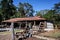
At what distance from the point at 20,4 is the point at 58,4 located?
37.9 metres

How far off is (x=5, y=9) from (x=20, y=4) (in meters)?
16.7

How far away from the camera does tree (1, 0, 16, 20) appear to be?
52.2m

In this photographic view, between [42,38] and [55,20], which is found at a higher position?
[55,20]

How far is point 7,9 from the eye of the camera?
53.4 metres

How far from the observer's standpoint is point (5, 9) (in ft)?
173

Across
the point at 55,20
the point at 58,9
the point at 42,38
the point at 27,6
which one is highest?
the point at 27,6

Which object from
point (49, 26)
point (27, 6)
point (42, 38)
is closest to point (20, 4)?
point (27, 6)

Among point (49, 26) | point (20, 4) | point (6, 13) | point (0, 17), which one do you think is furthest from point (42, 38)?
point (20, 4)

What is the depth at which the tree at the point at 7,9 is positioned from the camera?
5215 cm

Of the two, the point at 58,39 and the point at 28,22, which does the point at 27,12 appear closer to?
the point at 28,22

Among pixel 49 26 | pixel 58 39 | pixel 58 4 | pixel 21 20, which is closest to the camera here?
pixel 58 39

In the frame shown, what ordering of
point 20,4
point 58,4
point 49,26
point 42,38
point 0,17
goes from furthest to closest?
1. point 20,4
2. point 0,17
3. point 58,4
4. point 49,26
5. point 42,38

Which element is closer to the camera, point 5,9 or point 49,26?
point 49,26

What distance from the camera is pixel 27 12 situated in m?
69.4
